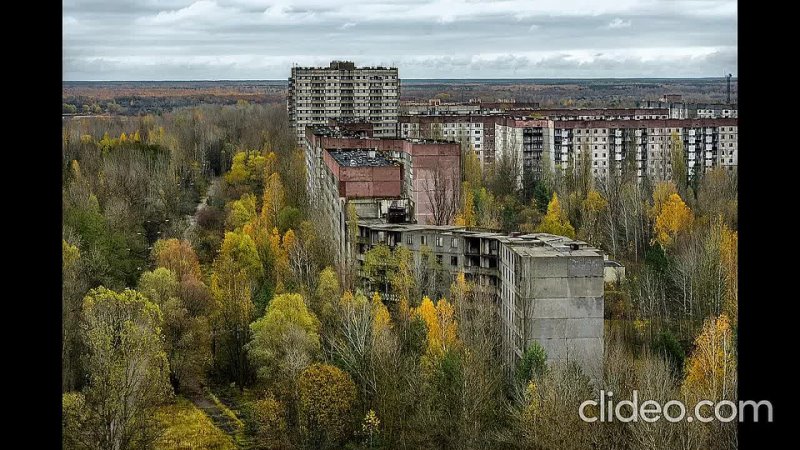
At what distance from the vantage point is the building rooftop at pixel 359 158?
13977 millimetres

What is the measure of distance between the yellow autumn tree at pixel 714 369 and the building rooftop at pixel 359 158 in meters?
6.56

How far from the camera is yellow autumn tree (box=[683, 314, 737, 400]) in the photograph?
6.90 m

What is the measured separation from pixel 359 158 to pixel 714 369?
894 centimetres

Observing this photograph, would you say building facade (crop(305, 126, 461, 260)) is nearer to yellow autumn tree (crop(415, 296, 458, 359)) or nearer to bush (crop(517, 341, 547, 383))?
yellow autumn tree (crop(415, 296, 458, 359))

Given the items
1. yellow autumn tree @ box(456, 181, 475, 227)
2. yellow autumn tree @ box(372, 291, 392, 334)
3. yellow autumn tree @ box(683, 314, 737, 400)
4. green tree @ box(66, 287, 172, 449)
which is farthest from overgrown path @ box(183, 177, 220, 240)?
yellow autumn tree @ box(683, 314, 737, 400)

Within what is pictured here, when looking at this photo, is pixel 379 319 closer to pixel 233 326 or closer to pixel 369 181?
pixel 233 326

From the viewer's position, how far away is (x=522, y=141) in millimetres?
23828

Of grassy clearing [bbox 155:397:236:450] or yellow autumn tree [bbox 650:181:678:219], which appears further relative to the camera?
yellow autumn tree [bbox 650:181:678:219]

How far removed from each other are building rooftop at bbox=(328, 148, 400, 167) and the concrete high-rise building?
1159 centimetres

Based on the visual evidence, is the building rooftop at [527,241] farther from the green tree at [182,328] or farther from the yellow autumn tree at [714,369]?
the green tree at [182,328]

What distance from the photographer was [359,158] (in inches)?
602

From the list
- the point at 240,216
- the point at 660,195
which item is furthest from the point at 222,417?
the point at 660,195
